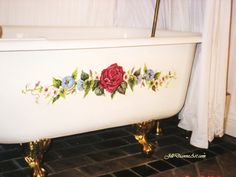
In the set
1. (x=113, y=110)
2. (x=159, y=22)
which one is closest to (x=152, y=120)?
(x=113, y=110)

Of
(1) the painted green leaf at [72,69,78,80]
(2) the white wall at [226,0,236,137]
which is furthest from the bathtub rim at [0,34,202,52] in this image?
(2) the white wall at [226,0,236,137]

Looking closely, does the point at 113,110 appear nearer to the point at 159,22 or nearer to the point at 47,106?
the point at 47,106

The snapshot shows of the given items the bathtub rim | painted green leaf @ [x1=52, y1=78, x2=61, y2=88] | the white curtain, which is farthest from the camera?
the white curtain

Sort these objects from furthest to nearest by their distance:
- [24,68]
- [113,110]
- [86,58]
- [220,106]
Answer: [220,106], [113,110], [86,58], [24,68]

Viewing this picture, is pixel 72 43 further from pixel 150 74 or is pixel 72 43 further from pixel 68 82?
pixel 150 74

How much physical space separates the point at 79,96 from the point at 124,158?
47 centimetres

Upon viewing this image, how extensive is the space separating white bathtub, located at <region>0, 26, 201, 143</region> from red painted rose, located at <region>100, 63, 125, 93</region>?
18mm

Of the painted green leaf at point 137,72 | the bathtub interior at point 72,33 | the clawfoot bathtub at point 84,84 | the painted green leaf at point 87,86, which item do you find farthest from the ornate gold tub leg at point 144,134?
the bathtub interior at point 72,33

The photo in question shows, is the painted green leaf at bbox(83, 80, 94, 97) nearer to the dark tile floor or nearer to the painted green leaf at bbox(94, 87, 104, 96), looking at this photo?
the painted green leaf at bbox(94, 87, 104, 96)

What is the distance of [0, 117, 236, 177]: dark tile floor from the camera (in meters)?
1.59

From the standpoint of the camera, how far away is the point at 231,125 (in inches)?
83.7

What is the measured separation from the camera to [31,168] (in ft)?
5.02

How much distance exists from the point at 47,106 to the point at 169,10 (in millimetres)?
1091

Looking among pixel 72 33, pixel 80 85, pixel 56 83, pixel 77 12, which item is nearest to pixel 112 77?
pixel 80 85
